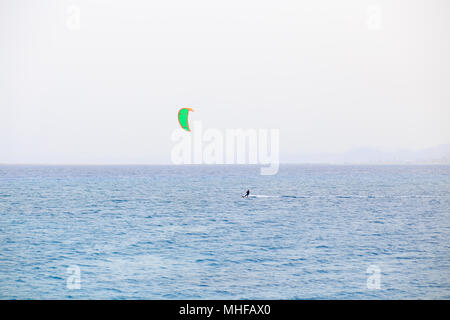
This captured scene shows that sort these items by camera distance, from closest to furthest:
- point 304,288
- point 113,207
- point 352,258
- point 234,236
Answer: point 304,288 → point 352,258 → point 234,236 → point 113,207

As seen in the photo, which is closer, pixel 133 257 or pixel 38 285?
pixel 38 285

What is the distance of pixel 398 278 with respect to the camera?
22.4 m

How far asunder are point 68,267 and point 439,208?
51743mm

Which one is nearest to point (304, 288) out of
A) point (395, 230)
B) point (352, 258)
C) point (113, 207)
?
point (352, 258)

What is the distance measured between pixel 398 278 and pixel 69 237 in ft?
89.9

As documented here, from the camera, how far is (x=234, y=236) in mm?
34781

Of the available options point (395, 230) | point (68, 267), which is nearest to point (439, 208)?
point (395, 230)

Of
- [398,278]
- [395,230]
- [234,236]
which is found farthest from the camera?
[395,230]

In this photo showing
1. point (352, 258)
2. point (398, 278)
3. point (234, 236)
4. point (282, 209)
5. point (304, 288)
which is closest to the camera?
point (304, 288)

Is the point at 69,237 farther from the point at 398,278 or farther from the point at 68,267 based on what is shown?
the point at 398,278

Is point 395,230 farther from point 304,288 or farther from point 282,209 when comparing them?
point 304,288
